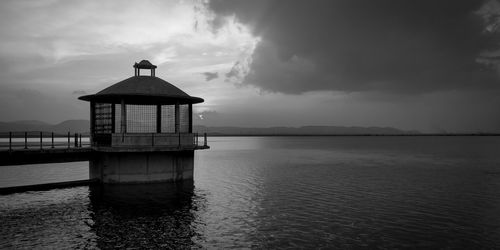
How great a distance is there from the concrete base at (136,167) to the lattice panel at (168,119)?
2.89 metres

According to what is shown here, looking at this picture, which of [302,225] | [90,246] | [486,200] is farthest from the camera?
[486,200]

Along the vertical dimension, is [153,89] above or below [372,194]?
above

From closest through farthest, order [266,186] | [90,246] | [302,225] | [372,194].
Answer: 1. [90,246]
2. [302,225]
3. [372,194]
4. [266,186]

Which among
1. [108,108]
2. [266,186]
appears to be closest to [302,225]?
[266,186]

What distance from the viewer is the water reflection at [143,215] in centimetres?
1572

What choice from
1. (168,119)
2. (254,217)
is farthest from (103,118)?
(254,217)

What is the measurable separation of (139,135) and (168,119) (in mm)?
4677

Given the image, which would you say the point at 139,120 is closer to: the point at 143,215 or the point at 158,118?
the point at 158,118

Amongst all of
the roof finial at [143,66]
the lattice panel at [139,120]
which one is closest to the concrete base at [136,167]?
the lattice panel at [139,120]

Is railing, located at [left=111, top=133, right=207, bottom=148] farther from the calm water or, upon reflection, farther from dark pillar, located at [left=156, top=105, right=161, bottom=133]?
dark pillar, located at [left=156, top=105, right=161, bottom=133]

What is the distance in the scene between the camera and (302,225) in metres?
18.7

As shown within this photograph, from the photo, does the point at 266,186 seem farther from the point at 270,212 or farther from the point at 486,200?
the point at 486,200

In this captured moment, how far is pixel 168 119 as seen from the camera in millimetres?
30781

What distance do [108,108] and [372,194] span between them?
2382 cm
